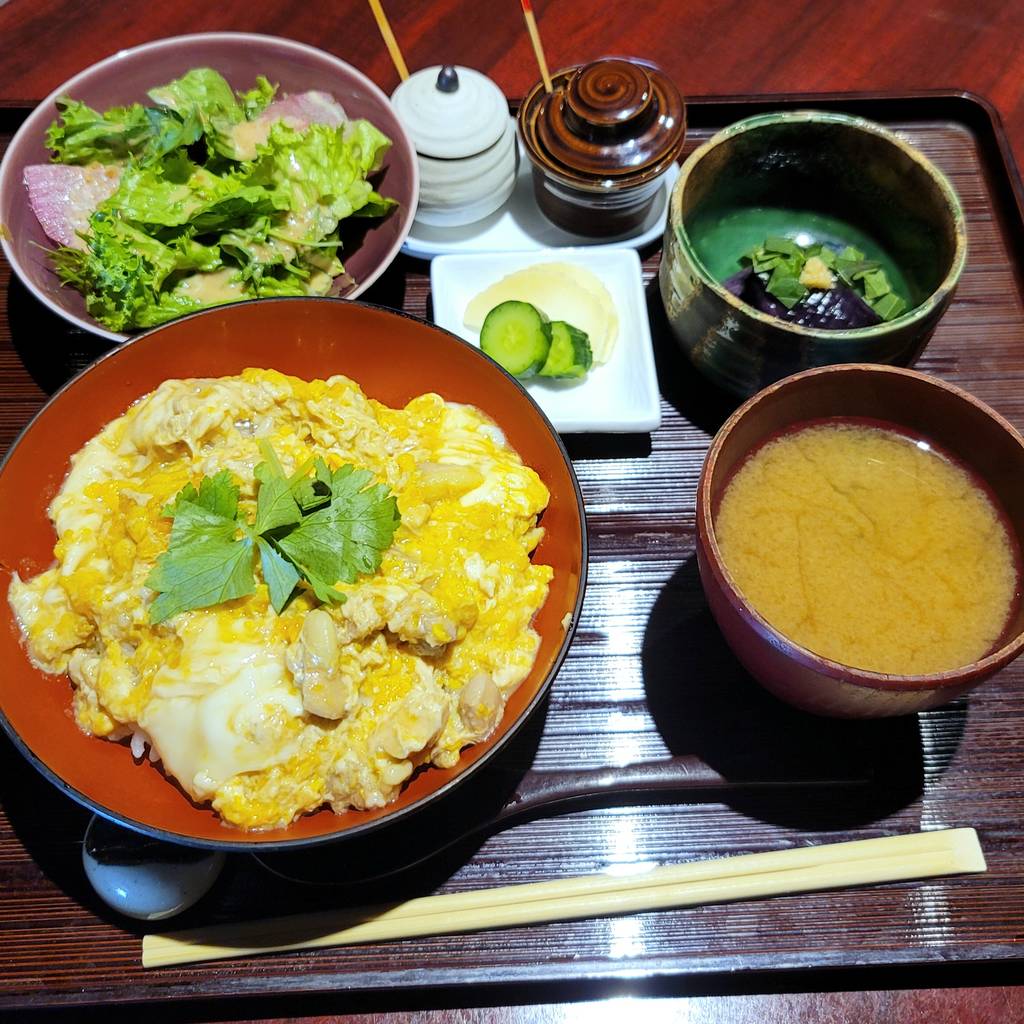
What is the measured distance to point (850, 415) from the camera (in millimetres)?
2084

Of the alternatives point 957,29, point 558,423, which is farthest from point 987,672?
point 957,29

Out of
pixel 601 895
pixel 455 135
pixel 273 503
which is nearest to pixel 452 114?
pixel 455 135

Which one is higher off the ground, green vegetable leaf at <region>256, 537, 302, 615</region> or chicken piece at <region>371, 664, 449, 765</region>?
green vegetable leaf at <region>256, 537, 302, 615</region>

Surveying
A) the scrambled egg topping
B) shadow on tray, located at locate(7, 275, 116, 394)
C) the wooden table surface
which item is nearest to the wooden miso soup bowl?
the scrambled egg topping

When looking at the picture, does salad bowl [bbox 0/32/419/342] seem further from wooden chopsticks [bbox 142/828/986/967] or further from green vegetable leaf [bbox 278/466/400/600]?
wooden chopsticks [bbox 142/828/986/967]

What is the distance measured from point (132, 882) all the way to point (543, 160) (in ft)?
7.27

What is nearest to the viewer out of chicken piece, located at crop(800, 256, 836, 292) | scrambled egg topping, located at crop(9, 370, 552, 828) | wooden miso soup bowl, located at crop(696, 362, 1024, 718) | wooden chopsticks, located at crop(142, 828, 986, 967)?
wooden miso soup bowl, located at crop(696, 362, 1024, 718)

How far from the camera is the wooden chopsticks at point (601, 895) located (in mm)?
1891

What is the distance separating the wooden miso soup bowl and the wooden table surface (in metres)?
1.63

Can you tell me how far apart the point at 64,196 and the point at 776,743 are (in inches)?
99.6

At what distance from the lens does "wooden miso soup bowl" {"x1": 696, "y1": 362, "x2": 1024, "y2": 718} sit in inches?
65.2

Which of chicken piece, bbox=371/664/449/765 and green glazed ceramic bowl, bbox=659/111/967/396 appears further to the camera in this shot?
green glazed ceramic bowl, bbox=659/111/967/396

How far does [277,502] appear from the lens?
6.16ft

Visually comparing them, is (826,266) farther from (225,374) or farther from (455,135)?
(225,374)
